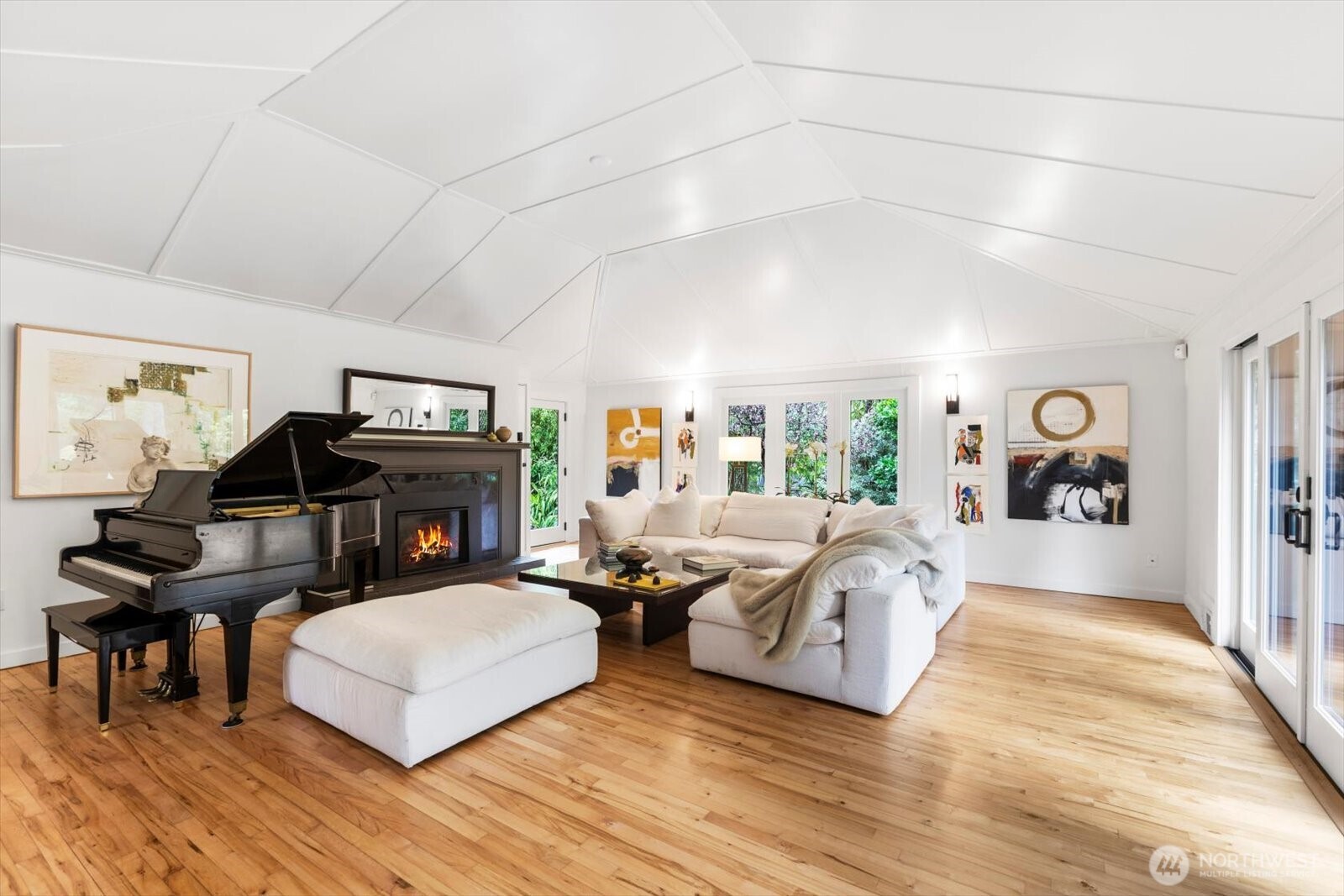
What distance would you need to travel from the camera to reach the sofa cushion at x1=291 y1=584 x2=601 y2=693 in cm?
243

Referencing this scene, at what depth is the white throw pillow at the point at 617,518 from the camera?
591 centimetres

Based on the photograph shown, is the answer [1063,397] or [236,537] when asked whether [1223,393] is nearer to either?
[1063,397]

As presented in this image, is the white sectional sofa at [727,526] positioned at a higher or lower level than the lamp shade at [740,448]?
lower

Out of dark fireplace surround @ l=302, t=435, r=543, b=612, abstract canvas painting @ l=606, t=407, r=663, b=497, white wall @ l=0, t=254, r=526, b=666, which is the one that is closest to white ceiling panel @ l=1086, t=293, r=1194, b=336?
abstract canvas painting @ l=606, t=407, r=663, b=497

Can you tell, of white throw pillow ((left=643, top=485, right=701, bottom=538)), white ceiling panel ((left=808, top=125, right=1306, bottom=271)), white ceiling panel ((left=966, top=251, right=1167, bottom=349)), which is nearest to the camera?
white ceiling panel ((left=808, top=125, right=1306, bottom=271))

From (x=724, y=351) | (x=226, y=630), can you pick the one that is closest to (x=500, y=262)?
(x=724, y=351)

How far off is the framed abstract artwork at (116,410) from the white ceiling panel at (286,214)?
606 mm

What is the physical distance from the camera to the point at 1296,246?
105 inches

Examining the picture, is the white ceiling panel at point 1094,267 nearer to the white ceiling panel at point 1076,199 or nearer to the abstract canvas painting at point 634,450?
the white ceiling panel at point 1076,199

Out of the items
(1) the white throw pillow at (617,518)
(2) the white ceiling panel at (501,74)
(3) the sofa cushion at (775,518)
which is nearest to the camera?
(2) the white ceiling panel at (501,74)

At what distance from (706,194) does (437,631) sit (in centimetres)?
321

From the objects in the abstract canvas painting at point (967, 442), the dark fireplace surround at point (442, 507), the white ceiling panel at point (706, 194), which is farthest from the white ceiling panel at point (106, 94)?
the abstract canvas painting at point (967, 442)

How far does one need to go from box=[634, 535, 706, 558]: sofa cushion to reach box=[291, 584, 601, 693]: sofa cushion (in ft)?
7.39

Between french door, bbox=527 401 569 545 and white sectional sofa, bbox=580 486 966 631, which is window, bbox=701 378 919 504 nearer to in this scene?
white sectional sofa, bbox=580 486 966 631
